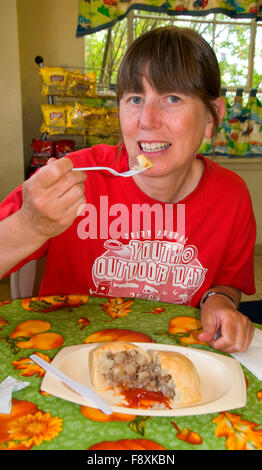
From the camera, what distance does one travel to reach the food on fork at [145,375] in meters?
0.65

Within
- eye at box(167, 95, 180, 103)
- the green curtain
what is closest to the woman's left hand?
eye at box(167, 95, 180, 103)

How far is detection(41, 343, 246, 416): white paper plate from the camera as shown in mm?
590

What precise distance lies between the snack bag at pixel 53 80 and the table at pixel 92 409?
2.12m

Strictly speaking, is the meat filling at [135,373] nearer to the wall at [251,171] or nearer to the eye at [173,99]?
the eye at [173,99]

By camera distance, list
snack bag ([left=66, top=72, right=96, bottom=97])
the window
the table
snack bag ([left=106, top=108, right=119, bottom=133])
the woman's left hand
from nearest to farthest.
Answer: the table → the woman's left hand → snack bag ([left=66, top=72, right=96, bottom=97]) → snack bag ([left=106, top=108, right=119, bottom=133]) → the window

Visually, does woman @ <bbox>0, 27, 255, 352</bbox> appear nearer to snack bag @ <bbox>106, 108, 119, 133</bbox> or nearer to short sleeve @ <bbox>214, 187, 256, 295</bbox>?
short sleeve @ <bbox>214, 187, 256, 295</bbox>

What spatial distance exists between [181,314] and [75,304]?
26 cm

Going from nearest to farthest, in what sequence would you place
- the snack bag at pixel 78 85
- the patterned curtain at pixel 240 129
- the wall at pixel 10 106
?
the wall at pixel 10 106 < the snack bag at pixel 78 85 < the patterned curtain at pixel 240 129

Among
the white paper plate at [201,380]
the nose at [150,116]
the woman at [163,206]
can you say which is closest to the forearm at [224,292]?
the woman at [163,206]

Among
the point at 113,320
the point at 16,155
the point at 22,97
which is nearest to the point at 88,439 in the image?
the point at 113,320

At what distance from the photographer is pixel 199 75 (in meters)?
1.03

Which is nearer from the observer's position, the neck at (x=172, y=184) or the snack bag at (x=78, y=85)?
the neck at (x=172, y=184)

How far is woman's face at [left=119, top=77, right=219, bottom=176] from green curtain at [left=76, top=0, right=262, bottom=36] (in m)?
2.31
